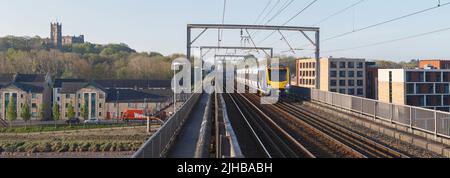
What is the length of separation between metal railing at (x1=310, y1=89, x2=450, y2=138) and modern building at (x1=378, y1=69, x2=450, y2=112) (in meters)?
33.4

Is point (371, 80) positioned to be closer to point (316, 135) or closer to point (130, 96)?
point (130, 96)

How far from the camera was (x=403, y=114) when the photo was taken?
55.2 ft

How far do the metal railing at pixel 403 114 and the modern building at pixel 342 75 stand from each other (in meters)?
48.6

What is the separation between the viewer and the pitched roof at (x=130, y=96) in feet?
244

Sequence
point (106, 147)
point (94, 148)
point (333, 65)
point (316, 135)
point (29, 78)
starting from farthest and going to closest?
point (29, 78) < point (333, 65) < point (106, 147) < point (94, 148) < point (316, 135)

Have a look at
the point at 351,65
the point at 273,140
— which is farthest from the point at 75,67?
the point at 273,140

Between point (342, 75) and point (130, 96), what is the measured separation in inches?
1504

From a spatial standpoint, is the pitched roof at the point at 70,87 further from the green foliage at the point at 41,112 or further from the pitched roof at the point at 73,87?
the green foliage at the point at 41,112

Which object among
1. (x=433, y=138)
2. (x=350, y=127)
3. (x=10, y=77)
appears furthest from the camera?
(x=10, y=77)

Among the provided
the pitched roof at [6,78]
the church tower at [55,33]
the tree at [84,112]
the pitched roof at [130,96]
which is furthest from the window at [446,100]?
the church tower at [55,33]
